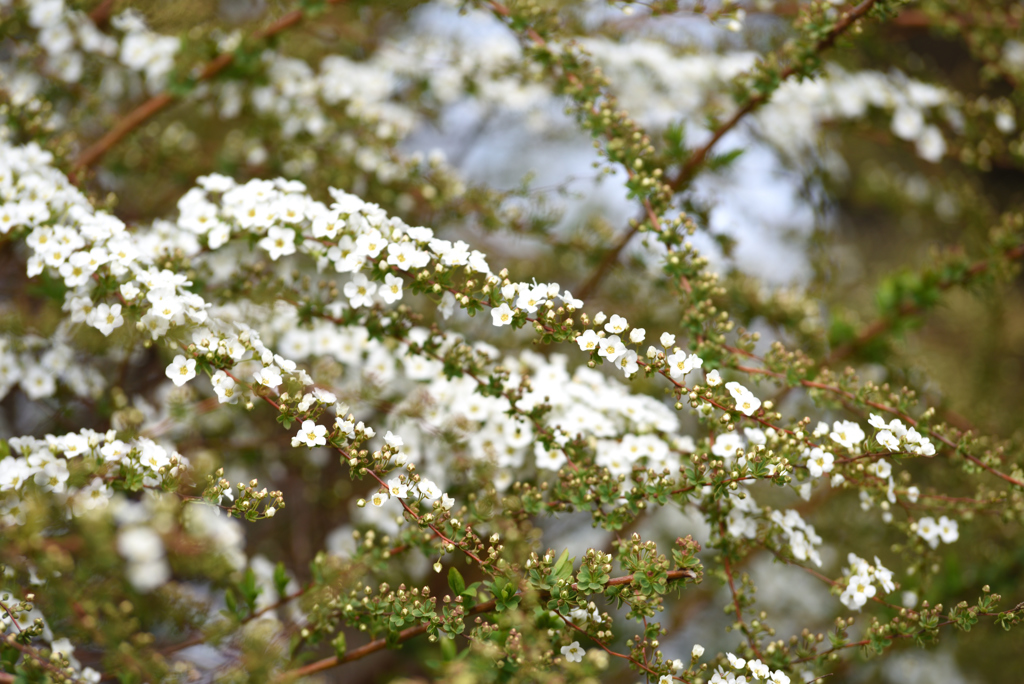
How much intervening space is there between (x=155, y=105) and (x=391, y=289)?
1.26 metres

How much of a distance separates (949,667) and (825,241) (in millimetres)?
1853

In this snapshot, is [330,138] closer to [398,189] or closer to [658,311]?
[398,189]

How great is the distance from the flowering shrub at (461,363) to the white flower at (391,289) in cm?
2

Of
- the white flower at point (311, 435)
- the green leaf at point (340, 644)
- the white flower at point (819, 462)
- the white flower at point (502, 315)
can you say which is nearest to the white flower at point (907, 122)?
the white flower at point (819, 462)

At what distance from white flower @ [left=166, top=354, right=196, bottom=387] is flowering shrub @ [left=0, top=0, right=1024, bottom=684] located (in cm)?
2

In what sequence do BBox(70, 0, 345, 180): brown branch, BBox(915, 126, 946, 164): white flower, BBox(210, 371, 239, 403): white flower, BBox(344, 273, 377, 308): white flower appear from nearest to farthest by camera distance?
1. BBox(210, 371, 239, 403): white flower
2. BBox(344, 273, 377, 308): white flower
3. BBox(70, 0, 345, 180): brown branch
4. BBox(915, 126, 946, 164): white flower

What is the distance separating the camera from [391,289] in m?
1.55

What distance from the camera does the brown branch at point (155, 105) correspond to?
2137 mm

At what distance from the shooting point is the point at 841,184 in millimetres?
3363

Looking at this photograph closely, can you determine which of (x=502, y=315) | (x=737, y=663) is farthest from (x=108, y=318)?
(x=737, y=663)

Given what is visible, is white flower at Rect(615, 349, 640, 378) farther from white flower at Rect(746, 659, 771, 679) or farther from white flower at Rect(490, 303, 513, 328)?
white flower at Rect(746, 659, 771, 679)

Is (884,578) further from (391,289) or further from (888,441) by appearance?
(391,289)

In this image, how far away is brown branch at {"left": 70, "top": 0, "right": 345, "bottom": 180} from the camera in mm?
2137

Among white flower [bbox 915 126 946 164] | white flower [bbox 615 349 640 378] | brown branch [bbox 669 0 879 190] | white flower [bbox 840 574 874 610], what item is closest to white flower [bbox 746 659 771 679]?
white flower [bbox 840 574 874 610]
